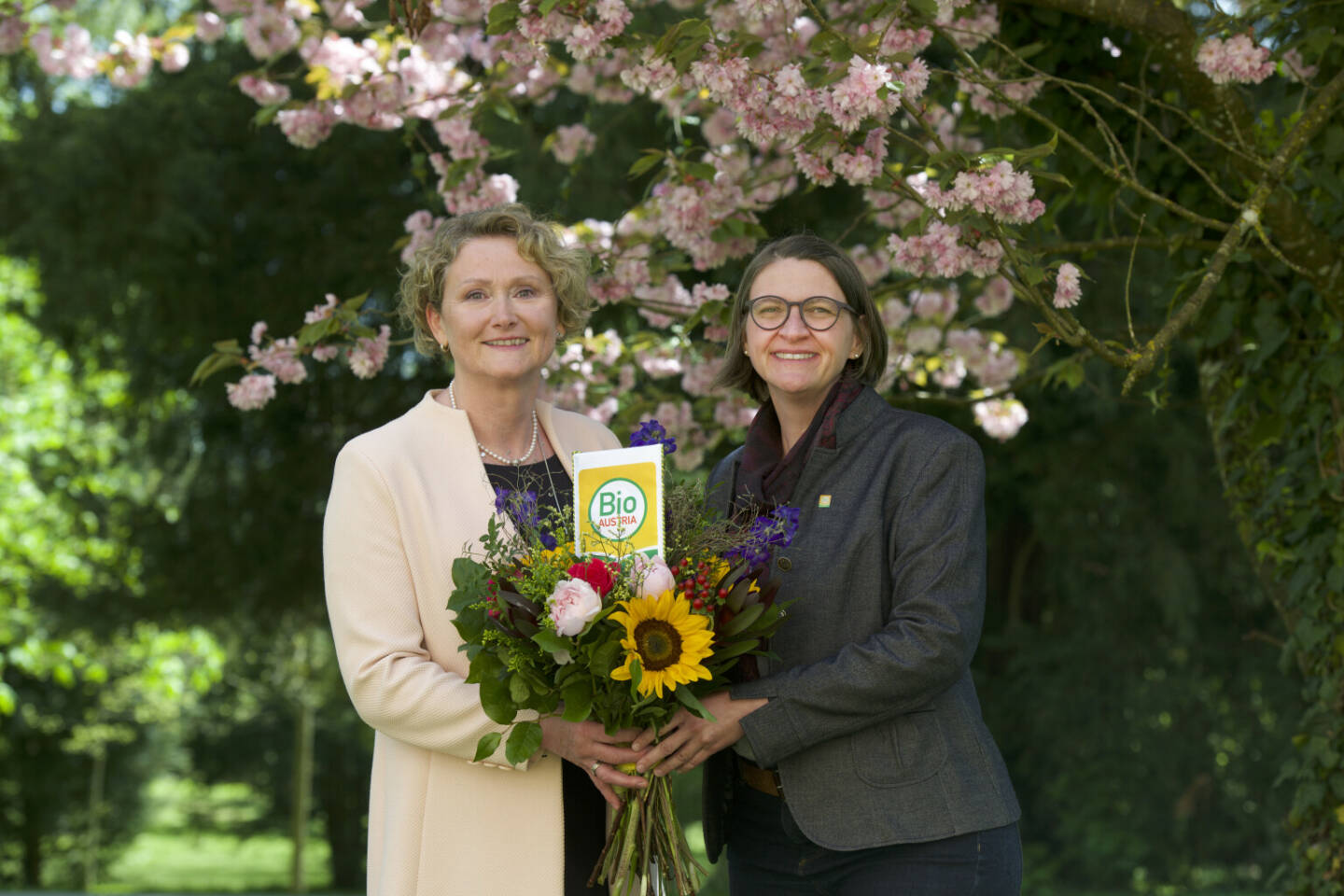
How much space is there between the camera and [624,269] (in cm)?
407

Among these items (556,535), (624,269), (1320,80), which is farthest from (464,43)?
(556,535)

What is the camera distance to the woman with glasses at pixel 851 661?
7.06ft

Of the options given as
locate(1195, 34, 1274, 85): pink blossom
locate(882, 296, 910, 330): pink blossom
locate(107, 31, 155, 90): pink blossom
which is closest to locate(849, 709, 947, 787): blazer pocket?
locate(1195, 34, 1274, 85): pink blossom

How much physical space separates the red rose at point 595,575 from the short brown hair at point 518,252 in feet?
2.45

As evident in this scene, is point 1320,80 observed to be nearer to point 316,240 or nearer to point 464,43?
point 464,43

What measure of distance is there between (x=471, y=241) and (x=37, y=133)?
7.57 m

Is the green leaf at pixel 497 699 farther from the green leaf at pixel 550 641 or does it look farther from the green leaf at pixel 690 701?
the green leaf at pixel 690 701

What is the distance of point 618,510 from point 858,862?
0.75 m

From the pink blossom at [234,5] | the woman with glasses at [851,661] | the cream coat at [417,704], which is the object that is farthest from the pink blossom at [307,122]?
the woman with glasses at [851,661]

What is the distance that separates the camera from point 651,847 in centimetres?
223

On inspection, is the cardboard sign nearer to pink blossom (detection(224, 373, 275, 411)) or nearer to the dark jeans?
the dark jeans

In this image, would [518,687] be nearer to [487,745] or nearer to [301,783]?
[487,745]

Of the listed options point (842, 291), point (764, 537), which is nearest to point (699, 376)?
point (842, 291)

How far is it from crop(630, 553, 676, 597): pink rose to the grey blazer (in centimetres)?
33
